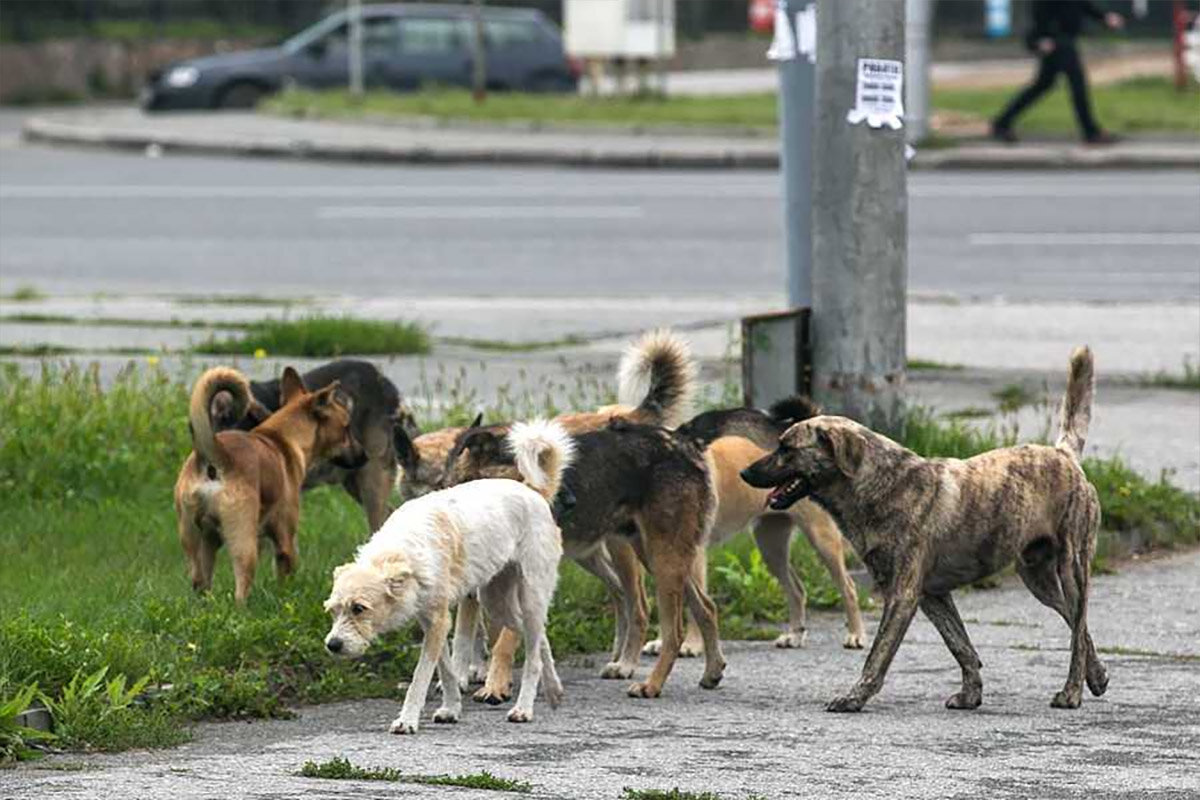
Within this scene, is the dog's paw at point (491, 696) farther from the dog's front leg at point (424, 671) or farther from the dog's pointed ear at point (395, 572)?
the dog's pointed ear at point (395, 572)

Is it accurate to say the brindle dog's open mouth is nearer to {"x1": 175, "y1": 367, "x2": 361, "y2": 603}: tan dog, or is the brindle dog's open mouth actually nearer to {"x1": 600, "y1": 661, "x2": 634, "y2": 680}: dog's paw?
{"x1": 600, "y1": 661, "x2": 634, "y2": 680}: dog's paw

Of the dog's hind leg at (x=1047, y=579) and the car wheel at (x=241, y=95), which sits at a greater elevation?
the car wheel at (x=241, y=95)

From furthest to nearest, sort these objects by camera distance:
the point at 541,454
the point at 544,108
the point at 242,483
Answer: the point at 544,108 < the point at 242,483 < the point at 541,454

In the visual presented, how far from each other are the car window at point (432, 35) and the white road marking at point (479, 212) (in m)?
13.3

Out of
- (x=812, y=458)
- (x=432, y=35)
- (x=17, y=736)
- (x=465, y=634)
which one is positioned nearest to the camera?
(x=17, y=736)

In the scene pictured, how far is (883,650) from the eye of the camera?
758cm

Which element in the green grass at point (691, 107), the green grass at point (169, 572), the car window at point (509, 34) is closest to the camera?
the green grass at point (169, 572)

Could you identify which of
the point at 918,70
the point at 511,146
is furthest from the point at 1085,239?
the point at 511,146

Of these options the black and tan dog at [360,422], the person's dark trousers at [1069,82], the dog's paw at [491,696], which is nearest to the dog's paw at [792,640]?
the dog's paw at [491,696]

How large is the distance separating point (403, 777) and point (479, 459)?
179 cm

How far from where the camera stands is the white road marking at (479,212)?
856 inches

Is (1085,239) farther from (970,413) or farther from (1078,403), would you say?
(1078,403)

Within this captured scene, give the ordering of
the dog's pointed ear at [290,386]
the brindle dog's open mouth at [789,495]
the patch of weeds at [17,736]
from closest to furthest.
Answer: the patch of weeds at [17,736] → the brindle dog's open mouth at [789,495] → the dog's pointed ear at [290,386]

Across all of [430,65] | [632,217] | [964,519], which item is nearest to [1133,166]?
[632,217]
